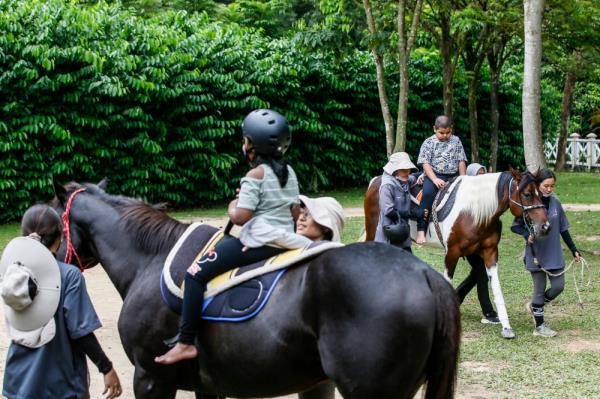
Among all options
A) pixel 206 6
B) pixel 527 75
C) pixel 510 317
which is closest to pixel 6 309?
pixel 510 317

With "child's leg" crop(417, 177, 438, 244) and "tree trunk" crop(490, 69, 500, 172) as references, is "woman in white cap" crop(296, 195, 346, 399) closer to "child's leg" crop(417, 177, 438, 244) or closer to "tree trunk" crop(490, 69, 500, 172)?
"child's leg" crop(417, 177, 438, 244)

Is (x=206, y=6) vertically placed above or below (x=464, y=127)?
above

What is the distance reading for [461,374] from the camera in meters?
7.38

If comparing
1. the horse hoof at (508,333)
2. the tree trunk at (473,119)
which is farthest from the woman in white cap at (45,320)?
the tree trunk at (473,119)

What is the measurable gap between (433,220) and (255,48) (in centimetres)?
1199

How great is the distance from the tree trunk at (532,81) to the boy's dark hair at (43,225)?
28.4 feet

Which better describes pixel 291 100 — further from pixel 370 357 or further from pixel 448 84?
pixel 370 357

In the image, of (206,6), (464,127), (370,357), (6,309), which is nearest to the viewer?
(370,357)

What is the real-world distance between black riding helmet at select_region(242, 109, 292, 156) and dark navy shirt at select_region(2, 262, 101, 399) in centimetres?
122

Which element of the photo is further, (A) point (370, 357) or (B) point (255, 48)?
(B) point (255, 48)

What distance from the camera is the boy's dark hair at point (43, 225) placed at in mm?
4492

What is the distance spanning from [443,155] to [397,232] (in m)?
1.64

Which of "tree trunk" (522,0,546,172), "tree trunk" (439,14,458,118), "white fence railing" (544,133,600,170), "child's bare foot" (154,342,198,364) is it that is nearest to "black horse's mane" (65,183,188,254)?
"child's bare foot" (154,342,198,364)

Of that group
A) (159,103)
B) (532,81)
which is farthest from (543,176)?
(159,103)
